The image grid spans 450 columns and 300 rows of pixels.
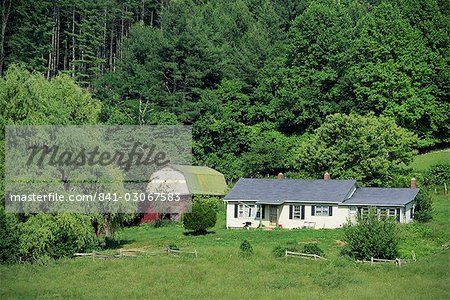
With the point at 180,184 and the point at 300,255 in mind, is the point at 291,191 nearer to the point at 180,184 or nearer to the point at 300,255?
the point at 180,184

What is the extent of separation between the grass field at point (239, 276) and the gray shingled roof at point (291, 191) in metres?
7.05

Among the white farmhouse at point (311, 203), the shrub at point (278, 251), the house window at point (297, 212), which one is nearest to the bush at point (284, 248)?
the shrub at point (278, 251)

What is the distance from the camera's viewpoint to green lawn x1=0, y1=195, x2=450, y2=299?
39.1 metres

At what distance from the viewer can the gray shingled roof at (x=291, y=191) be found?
60.2m

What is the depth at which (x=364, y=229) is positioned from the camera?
47.3 meters

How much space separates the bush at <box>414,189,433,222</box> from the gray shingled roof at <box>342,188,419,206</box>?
58 cm

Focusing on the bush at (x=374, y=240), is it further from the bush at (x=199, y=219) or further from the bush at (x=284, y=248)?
the bush at (x=199, y=219)

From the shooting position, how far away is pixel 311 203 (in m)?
59.9

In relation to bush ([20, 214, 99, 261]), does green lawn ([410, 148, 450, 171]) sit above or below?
above

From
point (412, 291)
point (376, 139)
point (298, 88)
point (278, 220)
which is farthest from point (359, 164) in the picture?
point (412, 291)

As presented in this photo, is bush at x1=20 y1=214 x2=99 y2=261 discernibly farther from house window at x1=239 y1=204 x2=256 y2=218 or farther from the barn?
the barn

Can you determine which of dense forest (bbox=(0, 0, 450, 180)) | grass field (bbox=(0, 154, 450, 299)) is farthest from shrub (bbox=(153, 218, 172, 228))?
grass field (bbox=(0, 154, 450, 299))

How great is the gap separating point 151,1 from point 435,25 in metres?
62.7

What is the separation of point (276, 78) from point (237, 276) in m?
47.4
